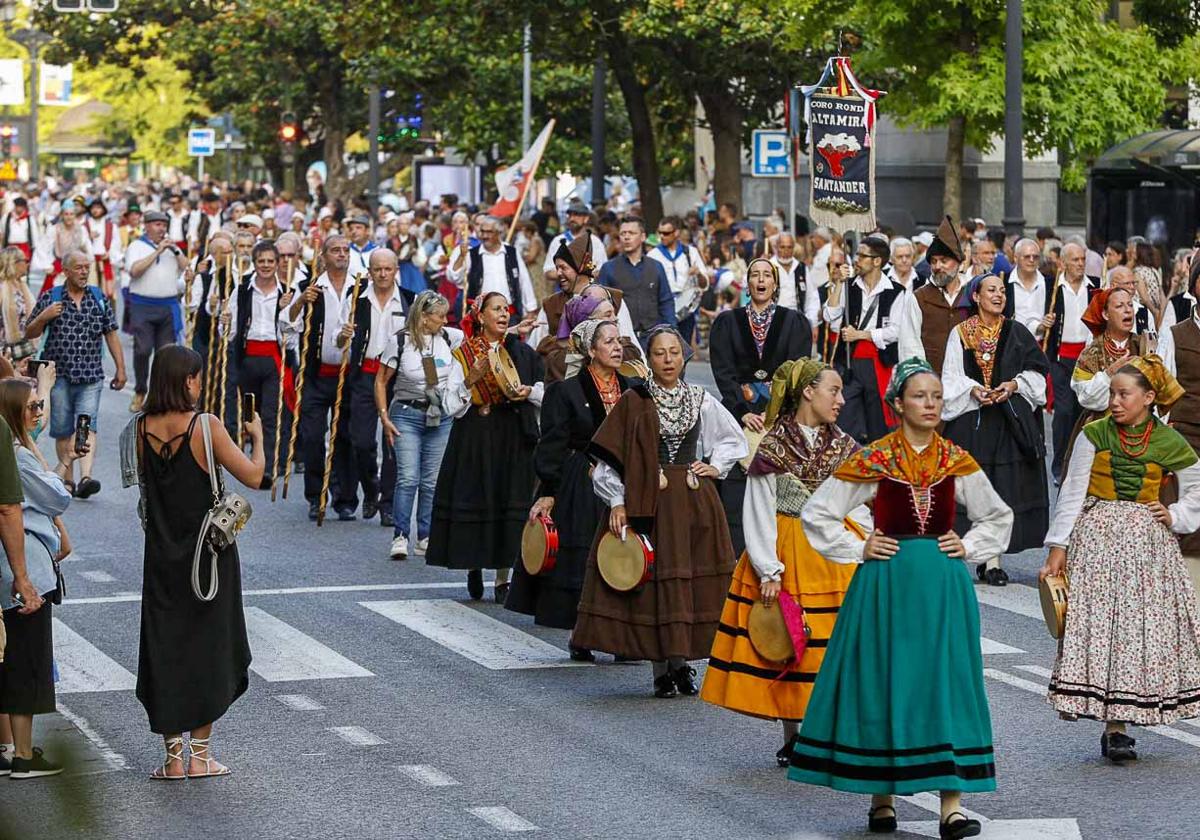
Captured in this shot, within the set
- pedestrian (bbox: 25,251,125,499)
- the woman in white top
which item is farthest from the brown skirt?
pedestrian (bbox: 25,251,125,499)

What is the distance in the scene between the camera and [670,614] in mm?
9633

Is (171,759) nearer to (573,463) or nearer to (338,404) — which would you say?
(573,463)

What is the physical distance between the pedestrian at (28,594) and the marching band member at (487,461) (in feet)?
13.9

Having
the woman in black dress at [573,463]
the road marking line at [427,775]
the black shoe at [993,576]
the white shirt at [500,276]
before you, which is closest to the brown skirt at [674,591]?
the woman in black dress at [573,463]

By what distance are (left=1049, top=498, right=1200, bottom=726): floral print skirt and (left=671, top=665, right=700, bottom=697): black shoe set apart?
186 cm

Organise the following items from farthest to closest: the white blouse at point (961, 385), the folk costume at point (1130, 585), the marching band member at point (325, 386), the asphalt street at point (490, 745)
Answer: the marching band member at point (325, 386) < the white blouse at point (961, 385) < the folk costume at point (1130, 585) < the asphalt street at point (490, 745)

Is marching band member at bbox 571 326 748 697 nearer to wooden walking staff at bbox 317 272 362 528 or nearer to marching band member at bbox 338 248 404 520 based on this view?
marching band member at bbox 338 248 404 520

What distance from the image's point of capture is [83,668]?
10.4 metres

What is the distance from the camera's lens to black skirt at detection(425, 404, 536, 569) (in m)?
12.5

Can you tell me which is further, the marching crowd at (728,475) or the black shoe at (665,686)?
the black shoe at (665,686)

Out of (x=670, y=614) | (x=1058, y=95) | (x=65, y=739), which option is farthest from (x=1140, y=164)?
(x=65, y=739)

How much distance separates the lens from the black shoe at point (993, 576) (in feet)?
42.9

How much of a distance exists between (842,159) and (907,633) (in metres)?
9.74

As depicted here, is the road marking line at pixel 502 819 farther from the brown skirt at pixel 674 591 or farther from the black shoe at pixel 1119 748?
the black shoe at pixel 1119 748
